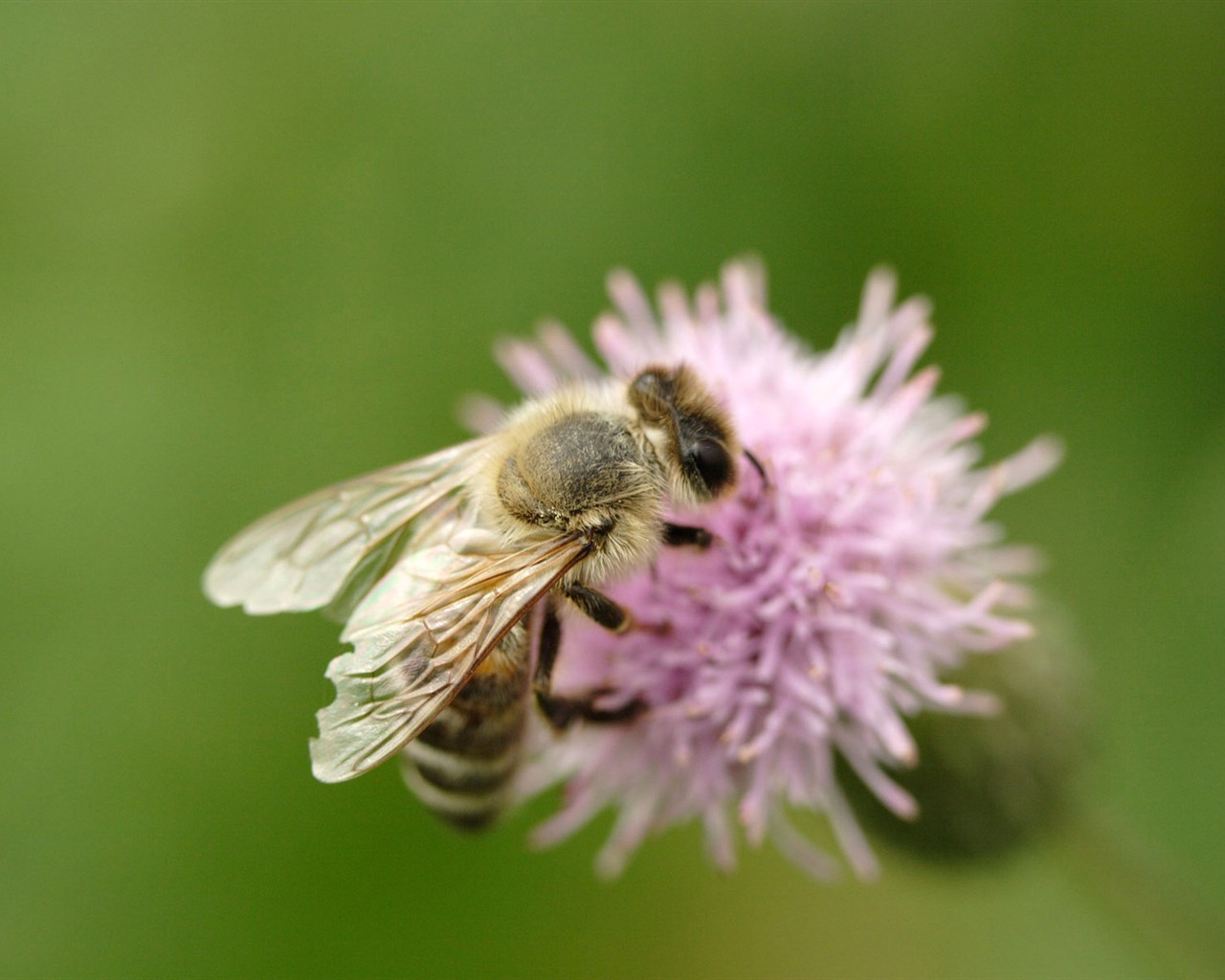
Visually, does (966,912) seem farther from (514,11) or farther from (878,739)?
(514,11)

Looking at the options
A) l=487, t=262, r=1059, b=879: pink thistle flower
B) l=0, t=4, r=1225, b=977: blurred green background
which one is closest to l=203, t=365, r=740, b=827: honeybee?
l=487, t=262, r=1059, b=879: pink thistle flower

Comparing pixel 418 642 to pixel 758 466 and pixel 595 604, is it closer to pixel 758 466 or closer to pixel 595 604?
pixel 595 604

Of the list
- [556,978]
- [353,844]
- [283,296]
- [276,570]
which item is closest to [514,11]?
[283,296]

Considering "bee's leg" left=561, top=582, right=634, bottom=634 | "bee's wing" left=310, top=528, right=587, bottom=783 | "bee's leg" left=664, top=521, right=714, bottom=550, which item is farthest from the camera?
"bee's leg" left=664, top=521, right=714, bottom=550

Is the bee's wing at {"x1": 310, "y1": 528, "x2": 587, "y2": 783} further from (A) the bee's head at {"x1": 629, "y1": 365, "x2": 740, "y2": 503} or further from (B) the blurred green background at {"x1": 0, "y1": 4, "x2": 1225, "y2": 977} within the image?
(B) the blurred green background at {"x1": 0, "y1": 4, "x2": 1225, "y2": 977}

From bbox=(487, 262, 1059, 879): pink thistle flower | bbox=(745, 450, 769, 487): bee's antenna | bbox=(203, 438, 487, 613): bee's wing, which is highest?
bbox=(203, 438, 487, 613): bee's wing

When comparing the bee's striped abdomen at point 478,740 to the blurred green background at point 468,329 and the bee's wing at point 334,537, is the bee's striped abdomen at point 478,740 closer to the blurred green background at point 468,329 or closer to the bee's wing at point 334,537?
the bee's wing at point 334,537

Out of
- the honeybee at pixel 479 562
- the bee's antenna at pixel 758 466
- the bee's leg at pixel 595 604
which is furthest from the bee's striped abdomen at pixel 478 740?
the bee's antenna at pixel 758 466
